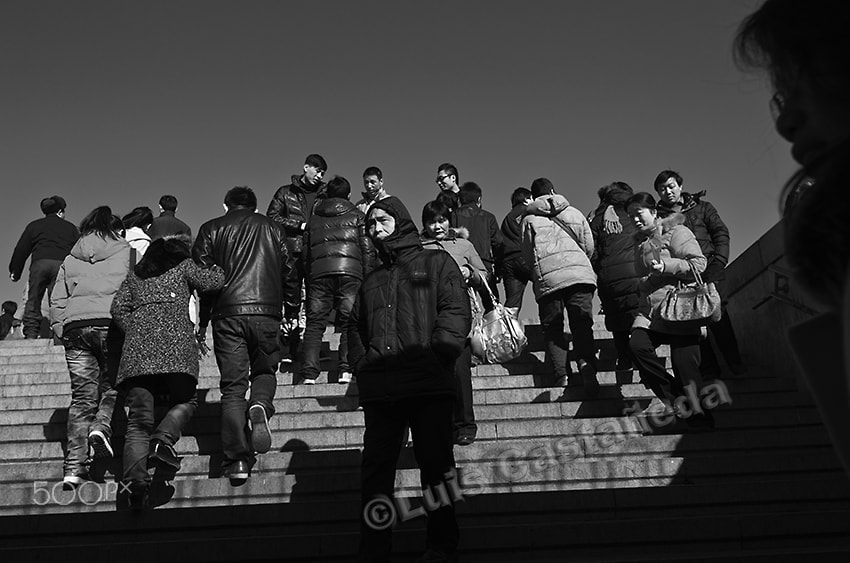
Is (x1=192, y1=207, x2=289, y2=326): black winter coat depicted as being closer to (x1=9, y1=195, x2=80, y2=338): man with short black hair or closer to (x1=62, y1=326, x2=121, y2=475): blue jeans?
(x1=62, y1=326, x2=121, y2=475): blue jeans

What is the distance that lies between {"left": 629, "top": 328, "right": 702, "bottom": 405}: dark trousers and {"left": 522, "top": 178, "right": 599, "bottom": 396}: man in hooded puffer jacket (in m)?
0.93

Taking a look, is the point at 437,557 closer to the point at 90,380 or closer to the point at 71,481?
→ the point at 71,481

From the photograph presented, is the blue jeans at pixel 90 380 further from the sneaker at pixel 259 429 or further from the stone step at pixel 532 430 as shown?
the sneaker at pixel 259 429

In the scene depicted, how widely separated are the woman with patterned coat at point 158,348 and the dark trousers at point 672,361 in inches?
124

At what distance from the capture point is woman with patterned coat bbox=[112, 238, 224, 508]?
20.5 ft

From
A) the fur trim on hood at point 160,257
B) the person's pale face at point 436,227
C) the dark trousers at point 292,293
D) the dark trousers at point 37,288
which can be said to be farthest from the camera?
the dark trousers at point 37,288

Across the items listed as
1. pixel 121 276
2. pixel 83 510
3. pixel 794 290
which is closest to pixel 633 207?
pixel 794 290

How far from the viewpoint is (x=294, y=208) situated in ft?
34.1

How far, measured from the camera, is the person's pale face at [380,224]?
5539 mm

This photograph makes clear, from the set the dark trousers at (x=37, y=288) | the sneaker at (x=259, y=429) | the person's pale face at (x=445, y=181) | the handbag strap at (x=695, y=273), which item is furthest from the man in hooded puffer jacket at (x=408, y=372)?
the dark trousers at (x=37, y=288)

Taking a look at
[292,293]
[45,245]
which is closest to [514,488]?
[292,293]

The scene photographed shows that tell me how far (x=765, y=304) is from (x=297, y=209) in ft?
16.5

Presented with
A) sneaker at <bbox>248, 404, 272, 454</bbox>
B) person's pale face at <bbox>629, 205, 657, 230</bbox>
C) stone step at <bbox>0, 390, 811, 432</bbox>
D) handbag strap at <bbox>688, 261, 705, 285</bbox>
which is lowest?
sneaker at <bbox>248, 404, 272, 454</bbox>

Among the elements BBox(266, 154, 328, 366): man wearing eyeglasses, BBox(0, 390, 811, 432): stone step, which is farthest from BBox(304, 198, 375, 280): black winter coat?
BBox(0, 390, 811, 432): stone step
